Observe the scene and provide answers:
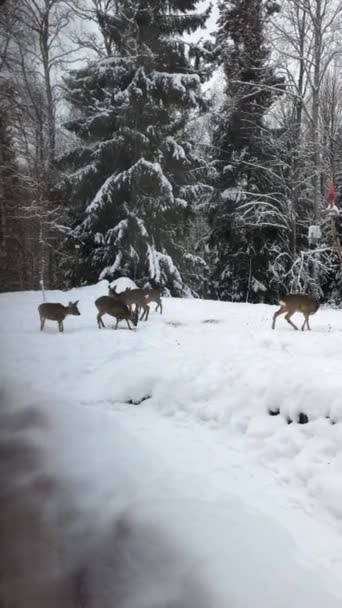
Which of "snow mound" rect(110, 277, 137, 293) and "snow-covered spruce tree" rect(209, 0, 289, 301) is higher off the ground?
"snow-covered spruce tree" rect(209, 0, 289, 301)

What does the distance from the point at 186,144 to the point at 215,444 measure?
1230 centimetres

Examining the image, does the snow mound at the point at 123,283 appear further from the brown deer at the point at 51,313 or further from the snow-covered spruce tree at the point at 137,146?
the brown deer at the point at 51,313

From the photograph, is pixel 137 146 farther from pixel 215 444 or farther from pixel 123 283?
pixel 215 444

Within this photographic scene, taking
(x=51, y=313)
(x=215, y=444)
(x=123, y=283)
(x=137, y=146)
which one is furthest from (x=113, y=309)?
(x=137, y=146)

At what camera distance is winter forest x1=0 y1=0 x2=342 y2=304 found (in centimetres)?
1276

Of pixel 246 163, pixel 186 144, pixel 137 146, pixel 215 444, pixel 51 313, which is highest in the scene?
pixel 186 144

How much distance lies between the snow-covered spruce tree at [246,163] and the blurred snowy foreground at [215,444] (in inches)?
323

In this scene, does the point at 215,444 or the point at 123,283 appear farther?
the point at 123,283

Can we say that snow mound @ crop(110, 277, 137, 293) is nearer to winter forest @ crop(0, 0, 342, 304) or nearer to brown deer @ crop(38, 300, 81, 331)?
winter forest @ crop(0, 0, 342, 304)

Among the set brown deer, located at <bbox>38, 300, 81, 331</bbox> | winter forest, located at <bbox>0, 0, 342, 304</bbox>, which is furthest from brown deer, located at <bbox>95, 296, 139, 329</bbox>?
winter forest, located at <bbox>0, 0, 342, 304</bbox>

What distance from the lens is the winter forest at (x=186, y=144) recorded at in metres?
12.8

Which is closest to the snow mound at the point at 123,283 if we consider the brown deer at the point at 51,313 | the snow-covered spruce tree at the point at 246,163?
the snow-covered spruce tree at the point at 246,163

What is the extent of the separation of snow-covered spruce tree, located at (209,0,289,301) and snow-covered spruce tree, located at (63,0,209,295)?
4.46 ft

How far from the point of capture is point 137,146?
A: 43.0 ft
